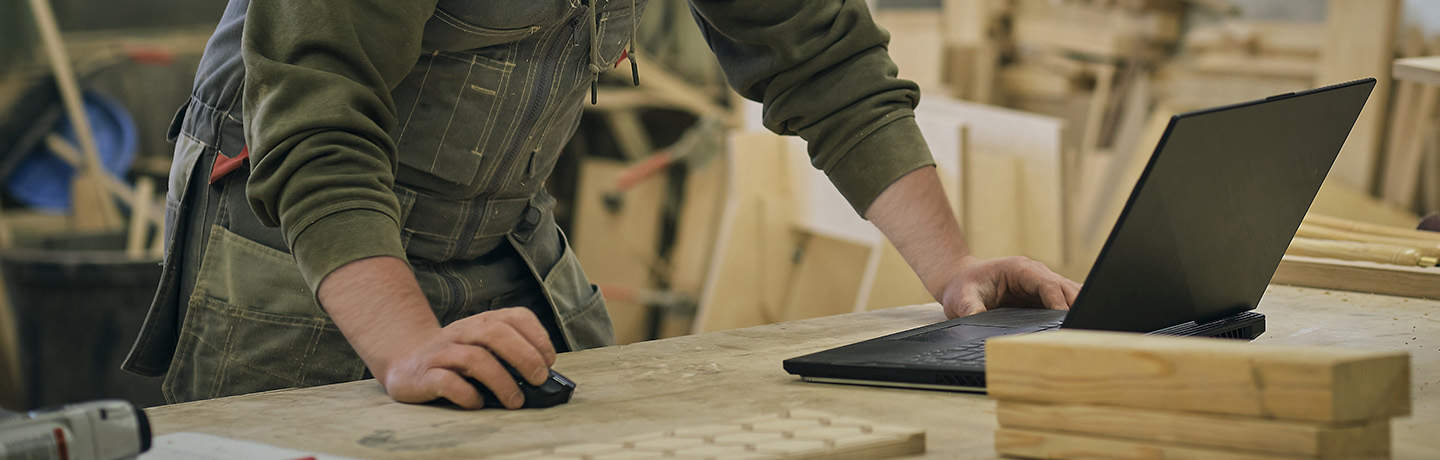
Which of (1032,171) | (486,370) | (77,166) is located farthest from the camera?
(77,166)

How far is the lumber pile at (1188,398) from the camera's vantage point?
2.79ft

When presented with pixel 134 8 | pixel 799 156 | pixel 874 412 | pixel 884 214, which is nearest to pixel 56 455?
pixel 874 412

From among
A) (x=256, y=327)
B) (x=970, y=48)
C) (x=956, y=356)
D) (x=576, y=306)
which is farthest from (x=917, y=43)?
(x=956, y=356)

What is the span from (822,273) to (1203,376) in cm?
273

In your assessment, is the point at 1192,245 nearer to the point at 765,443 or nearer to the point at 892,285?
the point at 765,443

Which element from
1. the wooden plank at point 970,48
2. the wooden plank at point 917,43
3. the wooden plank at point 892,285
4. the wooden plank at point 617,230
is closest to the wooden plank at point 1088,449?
the wooden plank at point 892,285

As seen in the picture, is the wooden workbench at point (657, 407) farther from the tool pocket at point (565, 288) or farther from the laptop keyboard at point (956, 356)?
the tool pocket at point (565, 288)

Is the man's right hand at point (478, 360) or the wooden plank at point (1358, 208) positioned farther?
the wooden plank at point (1358, 208)

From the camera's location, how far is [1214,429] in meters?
0.89

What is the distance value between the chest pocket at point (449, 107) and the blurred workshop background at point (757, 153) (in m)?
1.57

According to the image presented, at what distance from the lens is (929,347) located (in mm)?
1304

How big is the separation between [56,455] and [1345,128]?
1.16 meters

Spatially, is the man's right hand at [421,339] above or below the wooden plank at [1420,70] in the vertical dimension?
below

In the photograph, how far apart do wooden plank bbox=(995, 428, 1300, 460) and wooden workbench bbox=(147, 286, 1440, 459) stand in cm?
3
